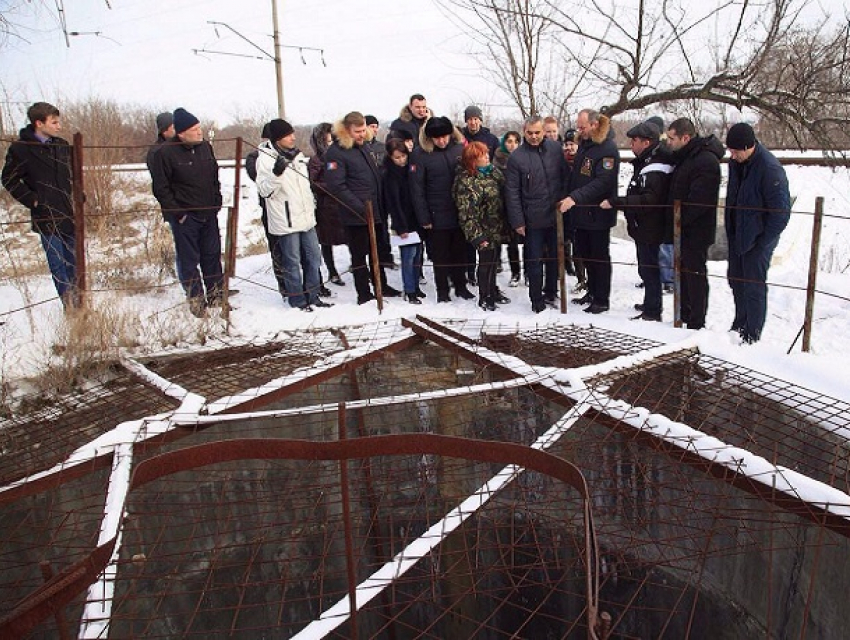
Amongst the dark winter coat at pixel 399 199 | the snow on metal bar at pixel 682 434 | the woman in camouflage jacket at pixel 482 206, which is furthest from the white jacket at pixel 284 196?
the snow on metal bar at pixel 682 434

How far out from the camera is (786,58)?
6789 millimetres

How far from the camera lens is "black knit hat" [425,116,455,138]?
6055 millimetres

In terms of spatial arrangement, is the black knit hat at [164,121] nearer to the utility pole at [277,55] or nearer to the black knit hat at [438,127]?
the black knit hat at [438,127]

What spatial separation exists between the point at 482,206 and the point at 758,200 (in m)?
2.13

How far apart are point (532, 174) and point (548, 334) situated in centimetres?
154

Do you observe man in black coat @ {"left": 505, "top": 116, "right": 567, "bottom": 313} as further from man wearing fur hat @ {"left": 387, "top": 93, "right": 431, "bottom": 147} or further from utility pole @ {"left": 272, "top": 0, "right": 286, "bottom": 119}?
utility pole @ {"left": 272, "top": 0, "right": 286, "bottom": 119}

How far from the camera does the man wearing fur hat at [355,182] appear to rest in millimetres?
6234

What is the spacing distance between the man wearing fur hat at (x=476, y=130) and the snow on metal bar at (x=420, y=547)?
12.5 ft

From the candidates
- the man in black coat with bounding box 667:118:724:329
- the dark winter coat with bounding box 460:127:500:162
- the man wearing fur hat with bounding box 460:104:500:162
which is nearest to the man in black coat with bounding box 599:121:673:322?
the man in black coat with bounding box 667:118:724:329

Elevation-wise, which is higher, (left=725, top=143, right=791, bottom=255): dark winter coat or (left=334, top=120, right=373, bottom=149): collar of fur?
(left=334, top=120, right=373, bottom=149): collar of fur

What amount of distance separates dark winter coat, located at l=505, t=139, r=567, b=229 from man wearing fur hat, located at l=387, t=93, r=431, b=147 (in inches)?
52.0

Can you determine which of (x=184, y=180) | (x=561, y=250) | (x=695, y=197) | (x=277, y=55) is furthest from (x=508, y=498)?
(x=277, y=55)

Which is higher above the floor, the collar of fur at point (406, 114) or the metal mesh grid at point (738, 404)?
the collar of fur at point (406, 114)

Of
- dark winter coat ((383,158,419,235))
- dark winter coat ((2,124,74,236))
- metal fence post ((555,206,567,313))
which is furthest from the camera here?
dark winter coat ((383,158,419,235))
